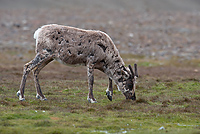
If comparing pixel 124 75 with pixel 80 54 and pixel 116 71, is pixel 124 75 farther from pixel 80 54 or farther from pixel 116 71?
pixel 80 54

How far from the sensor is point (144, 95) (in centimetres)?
1834

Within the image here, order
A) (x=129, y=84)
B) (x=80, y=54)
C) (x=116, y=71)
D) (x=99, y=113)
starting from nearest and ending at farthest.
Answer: (x=99, y=113)
(x=80, y=54)
(x=129, y=84)
(x=116, y=71)

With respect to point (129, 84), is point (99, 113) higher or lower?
lower

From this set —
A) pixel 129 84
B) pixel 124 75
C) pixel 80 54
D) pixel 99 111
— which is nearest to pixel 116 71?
pixel 124 75

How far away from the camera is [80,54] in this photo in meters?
15.5

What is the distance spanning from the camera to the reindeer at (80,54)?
50.1 feet

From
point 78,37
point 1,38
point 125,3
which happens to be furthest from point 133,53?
point 125,3

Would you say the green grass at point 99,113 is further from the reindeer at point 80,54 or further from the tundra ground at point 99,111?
the reindeer at point 80,54

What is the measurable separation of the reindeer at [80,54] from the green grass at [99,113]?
1038 mm

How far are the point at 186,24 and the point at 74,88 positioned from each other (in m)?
54.5

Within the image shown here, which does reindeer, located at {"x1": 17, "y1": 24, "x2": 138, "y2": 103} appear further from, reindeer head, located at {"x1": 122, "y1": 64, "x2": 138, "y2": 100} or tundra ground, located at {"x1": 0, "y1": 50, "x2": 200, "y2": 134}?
tundra ground, located at {"x1": 0, "y1": 50, "x2": 200, "y2": 134}

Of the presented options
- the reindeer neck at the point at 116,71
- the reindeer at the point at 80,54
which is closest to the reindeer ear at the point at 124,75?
the reindeer at the point at 80,54

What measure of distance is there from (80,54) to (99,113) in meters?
3.53

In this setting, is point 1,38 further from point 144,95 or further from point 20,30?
point 144,95
